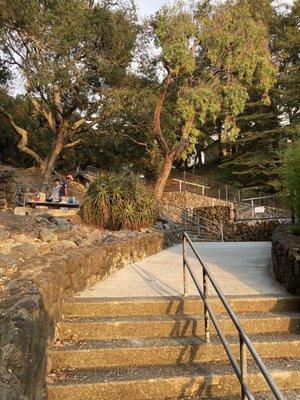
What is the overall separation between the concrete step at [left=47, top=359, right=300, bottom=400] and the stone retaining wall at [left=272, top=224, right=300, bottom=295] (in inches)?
54.5

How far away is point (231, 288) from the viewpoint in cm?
521

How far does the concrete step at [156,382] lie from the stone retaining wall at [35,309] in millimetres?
235

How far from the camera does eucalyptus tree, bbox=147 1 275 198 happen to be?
16.9m

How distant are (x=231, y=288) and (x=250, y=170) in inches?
870

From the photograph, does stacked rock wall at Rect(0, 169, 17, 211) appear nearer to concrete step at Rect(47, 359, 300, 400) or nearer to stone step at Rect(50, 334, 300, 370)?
stone step at Rect(50, 334, 300, 370)

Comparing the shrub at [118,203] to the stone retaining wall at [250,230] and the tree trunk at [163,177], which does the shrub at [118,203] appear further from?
the tree trunk at [163,177]

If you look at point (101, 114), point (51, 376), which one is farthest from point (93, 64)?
point (51, 376)

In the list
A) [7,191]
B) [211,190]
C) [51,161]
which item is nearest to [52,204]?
[7,191]

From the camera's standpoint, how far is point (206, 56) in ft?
62.2

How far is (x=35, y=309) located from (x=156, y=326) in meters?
1.44

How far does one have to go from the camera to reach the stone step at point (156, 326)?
403 centimetres

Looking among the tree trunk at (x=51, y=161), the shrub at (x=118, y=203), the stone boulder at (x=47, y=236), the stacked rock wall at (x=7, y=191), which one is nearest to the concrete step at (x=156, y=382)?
the stone boulder at (x=47, y=236)

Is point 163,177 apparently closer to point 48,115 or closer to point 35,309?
point 48,115

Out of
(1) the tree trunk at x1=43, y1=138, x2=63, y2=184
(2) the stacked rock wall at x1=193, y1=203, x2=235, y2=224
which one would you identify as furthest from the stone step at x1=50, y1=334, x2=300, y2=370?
(1) the tree trunk at x1=43, y1=138, x2=63, y2=184
